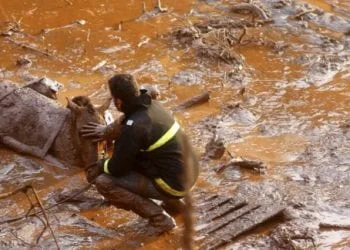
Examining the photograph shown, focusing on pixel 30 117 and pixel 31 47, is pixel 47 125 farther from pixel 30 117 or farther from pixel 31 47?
pixel 31 47

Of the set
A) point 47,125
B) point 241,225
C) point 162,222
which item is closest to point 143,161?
point 162,222

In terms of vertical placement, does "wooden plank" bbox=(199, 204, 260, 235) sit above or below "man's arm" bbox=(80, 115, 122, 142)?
below

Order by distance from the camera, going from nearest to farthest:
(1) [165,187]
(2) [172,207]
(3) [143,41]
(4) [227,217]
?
(1) [165,187] → (4) [227,217] → (2) [172,207] → (3) [143,41]

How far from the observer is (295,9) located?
1142 centimetres

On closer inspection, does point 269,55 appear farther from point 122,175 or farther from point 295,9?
point 122,175

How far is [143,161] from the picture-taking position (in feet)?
17.8

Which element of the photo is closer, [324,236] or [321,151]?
[324,236]

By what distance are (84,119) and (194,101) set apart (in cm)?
204

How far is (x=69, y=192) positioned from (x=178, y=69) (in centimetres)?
342

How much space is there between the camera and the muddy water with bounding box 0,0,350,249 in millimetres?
6613

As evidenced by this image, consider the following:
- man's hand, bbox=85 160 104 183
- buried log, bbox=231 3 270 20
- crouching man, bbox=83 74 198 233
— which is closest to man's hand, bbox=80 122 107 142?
man's hand, bbox=85 160 104 183

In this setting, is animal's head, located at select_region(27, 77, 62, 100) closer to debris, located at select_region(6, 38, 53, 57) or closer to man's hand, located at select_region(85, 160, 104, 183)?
man's hand, located at select_region(85, 160, 104, 183)

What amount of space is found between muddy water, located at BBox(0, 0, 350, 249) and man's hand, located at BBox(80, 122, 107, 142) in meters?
0.57

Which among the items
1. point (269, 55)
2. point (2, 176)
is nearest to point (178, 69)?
point (269, 55)
